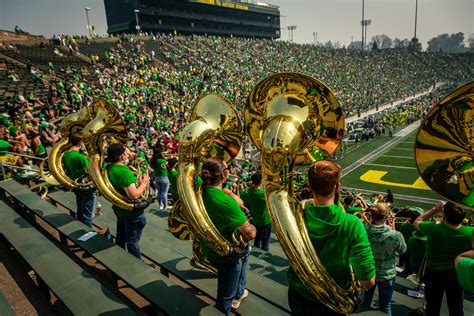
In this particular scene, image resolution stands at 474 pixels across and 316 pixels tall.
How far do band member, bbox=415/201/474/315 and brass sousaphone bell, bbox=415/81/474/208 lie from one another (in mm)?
468

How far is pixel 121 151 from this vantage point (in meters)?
3.32

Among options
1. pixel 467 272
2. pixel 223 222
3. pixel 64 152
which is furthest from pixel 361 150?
pixel 467 272

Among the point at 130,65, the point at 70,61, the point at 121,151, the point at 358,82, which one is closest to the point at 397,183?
the point at 121,151

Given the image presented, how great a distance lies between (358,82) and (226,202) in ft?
158

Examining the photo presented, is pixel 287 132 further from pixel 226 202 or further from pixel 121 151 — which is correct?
pixel 121 151

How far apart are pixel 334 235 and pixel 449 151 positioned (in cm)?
115

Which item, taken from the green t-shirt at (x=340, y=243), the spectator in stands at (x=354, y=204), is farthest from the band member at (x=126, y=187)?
the spectator in stands at (x=354, y=204)

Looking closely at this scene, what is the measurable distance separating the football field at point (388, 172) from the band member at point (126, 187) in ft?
34.9

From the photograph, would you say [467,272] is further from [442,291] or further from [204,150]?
[204,150]

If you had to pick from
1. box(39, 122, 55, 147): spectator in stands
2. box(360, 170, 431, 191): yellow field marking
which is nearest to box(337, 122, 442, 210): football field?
box(360, 170, 431, 191): yellow field marking

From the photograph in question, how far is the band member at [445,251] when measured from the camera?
259 centimetres

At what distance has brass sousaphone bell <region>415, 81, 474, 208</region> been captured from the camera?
213cm

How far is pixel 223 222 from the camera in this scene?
247 centimetres

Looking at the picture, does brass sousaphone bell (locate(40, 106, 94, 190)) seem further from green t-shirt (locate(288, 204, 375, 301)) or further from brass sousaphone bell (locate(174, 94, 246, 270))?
green t-shirt (locate(288, 204, 375, 301))
